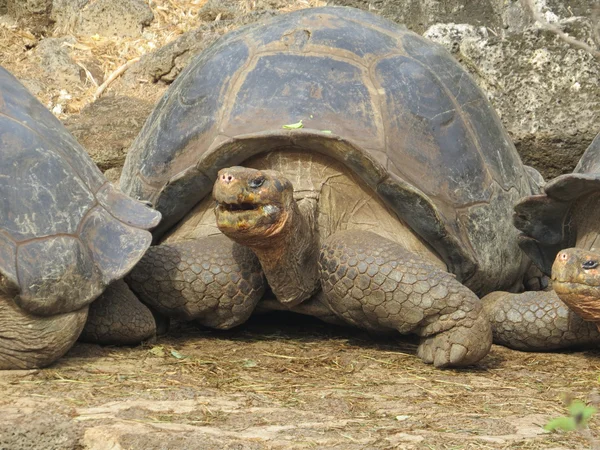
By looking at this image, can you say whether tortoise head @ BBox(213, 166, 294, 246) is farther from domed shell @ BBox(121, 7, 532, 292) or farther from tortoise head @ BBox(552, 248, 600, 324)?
tortoise head @ BBox(552, 248, 600, 324)

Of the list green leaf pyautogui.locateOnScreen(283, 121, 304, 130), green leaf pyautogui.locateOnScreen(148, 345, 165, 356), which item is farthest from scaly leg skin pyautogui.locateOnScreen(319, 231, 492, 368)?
green leaf pyautogui.locateOnScreen(148, 345, 165, 356)

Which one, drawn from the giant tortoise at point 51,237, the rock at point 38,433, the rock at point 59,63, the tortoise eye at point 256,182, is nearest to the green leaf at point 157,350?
the giant tortoise at point 51,237

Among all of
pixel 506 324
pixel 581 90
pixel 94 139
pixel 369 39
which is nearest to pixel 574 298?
pixel 506 324

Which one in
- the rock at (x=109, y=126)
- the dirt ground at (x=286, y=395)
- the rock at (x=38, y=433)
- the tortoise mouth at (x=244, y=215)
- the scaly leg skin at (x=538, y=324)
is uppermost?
the rock at (x=109, y=126)

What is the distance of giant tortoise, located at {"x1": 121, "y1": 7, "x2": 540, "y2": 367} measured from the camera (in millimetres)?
4027

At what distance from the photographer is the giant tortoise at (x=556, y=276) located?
410 centimetres

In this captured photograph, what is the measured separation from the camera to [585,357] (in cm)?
443

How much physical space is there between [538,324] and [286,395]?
4.48 feet

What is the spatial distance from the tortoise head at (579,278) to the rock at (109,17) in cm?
558

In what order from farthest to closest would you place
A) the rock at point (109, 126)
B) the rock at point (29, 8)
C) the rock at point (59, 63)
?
the rock at point (29, 8) → the rock at point (59, 63) → the rock at point (109, 126)

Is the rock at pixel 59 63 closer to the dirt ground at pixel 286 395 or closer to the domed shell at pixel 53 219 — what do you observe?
the dirt ground at pixel 286 395

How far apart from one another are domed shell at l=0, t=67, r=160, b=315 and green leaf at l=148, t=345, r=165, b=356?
1.39 feet

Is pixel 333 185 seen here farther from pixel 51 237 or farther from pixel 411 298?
pixel 51 237

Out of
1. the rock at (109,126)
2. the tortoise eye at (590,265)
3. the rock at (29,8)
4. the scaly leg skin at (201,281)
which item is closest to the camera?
the tortoise eye at (590,265)
